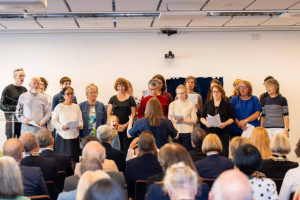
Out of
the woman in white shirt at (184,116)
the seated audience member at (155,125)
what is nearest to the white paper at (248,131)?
the woman in white shirt at (184,116)

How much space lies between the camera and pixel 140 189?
380 cm

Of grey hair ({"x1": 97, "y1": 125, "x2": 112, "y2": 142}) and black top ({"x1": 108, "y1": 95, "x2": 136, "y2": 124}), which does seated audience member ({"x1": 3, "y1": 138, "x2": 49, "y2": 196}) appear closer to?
grey hair ({"x1": 97, "y1": 125, "x2": 112, "y2": 142})

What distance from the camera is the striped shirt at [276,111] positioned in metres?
7.02

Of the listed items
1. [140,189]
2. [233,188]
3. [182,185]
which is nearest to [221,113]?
[140,189]

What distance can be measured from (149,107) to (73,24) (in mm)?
4191

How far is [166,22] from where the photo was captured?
8547 millimetres

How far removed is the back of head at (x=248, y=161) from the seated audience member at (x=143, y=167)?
3.23 ft

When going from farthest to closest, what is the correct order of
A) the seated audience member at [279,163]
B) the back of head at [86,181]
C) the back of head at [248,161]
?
the seated audience member at [279,163] → the back of head at [248,161] → the back of head at [86,181]

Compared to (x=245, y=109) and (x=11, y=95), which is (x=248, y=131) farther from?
(x=11, y=95)

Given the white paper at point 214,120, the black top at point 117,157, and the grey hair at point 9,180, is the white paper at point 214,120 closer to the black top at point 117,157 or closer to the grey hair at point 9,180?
the black top at point 117,157

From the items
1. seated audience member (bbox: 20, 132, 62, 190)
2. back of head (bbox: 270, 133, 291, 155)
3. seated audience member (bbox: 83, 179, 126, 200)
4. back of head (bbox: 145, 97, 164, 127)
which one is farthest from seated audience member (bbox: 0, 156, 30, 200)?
back of head (bbox: 145, 97, 164, 127)

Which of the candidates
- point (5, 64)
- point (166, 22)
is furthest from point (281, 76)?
point (5, 64)

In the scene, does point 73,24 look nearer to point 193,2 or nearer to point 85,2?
point 85,2

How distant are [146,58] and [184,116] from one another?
361cm
